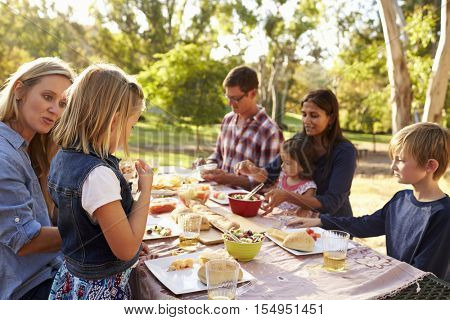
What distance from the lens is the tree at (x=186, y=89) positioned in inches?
209

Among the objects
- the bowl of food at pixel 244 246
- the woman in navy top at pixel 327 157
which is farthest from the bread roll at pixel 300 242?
the woman in navy top at pixel 327 157

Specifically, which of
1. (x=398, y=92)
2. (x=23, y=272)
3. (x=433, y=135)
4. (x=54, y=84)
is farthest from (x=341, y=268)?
(x=398, y=92)

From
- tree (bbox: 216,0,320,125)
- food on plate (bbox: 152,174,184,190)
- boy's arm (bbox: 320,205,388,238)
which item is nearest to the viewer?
boy's arm (bbox: 320,205,388,238)

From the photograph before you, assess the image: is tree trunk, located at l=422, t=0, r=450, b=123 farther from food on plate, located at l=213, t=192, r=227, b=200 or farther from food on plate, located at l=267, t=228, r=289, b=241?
food on plate, located at l=267, t=228, r=289, b=241

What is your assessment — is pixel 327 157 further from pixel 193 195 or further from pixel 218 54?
pixel 218 54

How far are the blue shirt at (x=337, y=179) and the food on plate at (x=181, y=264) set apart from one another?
116cm

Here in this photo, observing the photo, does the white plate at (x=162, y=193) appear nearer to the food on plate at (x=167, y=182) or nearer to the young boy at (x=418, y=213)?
the food on plate at (x=167, y=182)

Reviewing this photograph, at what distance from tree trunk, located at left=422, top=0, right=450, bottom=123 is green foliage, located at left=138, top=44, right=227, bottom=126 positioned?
2510 mm

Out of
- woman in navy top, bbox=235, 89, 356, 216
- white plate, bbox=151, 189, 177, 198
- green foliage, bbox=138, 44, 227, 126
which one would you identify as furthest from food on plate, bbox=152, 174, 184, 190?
green foliage, bbox=138, 44, 227, 126

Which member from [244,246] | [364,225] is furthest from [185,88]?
[244,246]

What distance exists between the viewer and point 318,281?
1.31 meters

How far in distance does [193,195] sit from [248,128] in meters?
1.30

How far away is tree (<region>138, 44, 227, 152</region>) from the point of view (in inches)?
209

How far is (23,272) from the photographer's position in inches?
61.9
